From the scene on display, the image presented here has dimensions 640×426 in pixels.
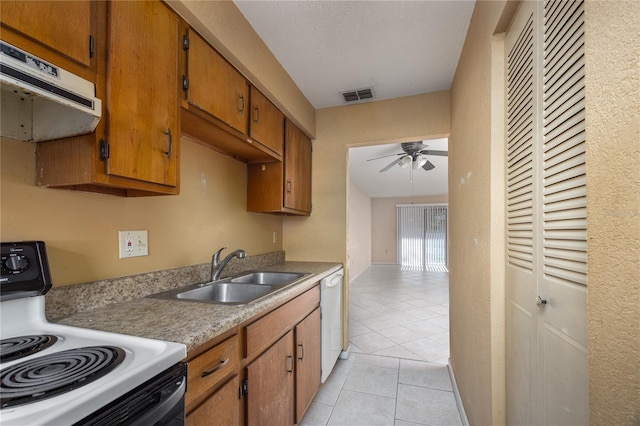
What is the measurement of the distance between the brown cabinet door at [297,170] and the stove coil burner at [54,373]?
5.29 ft

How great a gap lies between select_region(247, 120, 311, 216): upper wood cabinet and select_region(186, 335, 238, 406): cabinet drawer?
49.9 inches

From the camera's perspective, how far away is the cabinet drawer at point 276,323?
1.18m

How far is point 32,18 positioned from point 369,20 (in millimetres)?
1511

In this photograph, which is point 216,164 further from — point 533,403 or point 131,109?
point 533,403

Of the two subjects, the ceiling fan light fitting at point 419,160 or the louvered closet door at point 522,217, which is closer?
the louvered closet door at point 522,217

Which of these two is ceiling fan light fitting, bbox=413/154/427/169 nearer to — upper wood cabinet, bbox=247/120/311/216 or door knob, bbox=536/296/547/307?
upper wood cabinet, bbox=247/120/311/216

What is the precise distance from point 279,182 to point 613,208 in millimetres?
1903

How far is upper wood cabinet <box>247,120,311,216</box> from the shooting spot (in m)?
2.20

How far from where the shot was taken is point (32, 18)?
74 centimetres

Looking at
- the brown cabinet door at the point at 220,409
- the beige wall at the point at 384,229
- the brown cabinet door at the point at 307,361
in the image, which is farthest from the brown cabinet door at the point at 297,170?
the beige wall at the point at 384,229

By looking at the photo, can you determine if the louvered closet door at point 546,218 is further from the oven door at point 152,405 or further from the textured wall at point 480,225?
the oven door at point 152,405

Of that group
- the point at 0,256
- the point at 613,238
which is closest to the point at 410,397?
the point at 613,238

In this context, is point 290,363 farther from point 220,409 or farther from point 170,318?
point 170,318

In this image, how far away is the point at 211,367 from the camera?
0.94 m
